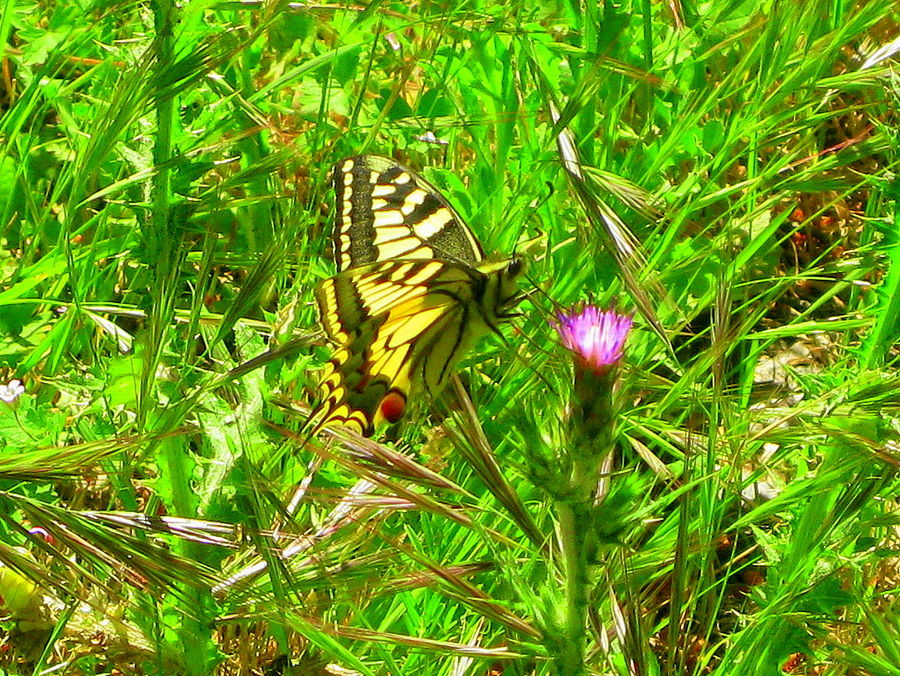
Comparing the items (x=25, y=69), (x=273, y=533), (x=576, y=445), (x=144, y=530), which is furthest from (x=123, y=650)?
(x=25, y=69)

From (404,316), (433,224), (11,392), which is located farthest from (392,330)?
(11,392)

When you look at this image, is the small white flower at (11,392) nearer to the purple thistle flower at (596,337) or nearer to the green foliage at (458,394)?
the green foliage at (458,394)

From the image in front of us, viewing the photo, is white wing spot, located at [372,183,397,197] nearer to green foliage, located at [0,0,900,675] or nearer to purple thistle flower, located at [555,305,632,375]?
green foliage, located at [0,0,900,675]

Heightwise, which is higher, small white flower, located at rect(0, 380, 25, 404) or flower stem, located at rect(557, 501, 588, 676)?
flower stem, located at rect(557, 501, 588, 676)

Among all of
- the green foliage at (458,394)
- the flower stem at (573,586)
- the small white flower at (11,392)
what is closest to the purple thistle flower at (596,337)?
the green foliage at (458,394)

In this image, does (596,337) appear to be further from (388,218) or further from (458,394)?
(388,218)

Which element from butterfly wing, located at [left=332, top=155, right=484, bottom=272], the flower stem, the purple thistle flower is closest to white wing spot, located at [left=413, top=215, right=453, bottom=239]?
butterfly wing, located at [left=332, top=155, right=484, bottom=272]

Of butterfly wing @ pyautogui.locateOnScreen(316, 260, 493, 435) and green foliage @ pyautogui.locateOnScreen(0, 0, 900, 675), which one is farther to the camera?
butterfly wing @ pyautogui.locateOnScreen(316, 260, 493, 435)

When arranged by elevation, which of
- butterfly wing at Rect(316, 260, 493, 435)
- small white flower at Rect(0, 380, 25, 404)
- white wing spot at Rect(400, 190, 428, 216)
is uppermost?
white wing spot at Rect(400, 190, 428, 216)
